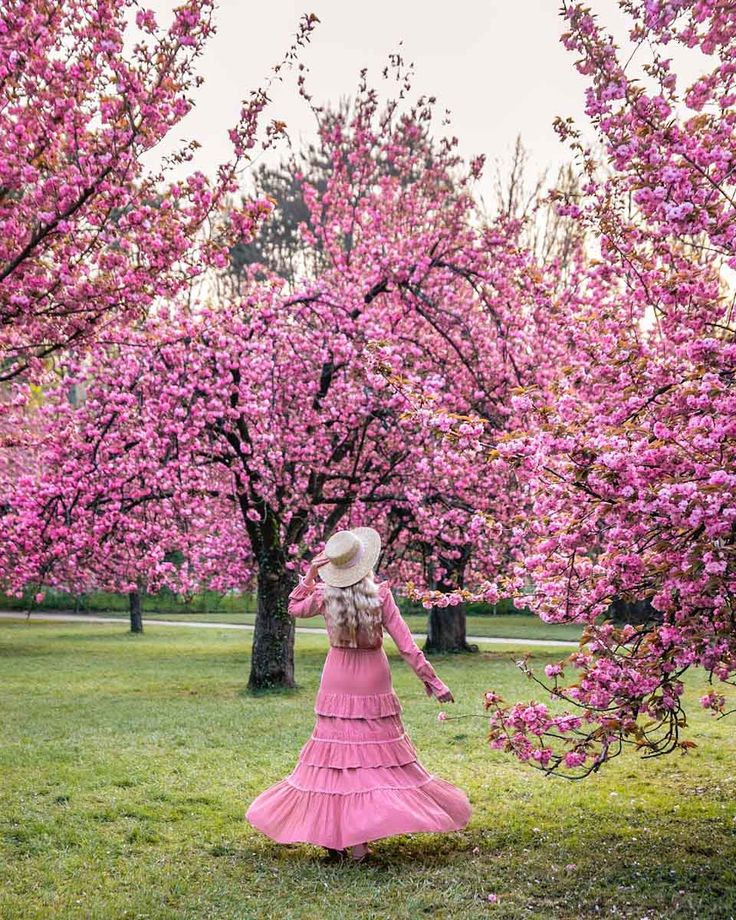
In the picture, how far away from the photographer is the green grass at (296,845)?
538 centimetres

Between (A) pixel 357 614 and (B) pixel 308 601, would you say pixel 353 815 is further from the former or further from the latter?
(B) pixel 308 601

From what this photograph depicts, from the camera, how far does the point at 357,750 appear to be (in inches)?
239

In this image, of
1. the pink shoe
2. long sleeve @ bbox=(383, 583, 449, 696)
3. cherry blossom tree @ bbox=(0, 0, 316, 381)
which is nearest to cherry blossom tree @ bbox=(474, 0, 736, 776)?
long sleeve @ bbox=(383, 583, 449, 696)

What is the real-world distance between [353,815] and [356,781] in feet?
→ 0.71

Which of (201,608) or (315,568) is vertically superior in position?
(315,568)

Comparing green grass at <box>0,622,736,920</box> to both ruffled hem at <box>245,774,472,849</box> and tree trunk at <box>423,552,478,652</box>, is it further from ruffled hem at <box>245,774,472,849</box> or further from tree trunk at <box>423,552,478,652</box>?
tree trunk at <box>423,552,478,652</box>

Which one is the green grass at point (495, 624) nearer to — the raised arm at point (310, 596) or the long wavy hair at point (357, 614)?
the raised arm at point (310, 596)

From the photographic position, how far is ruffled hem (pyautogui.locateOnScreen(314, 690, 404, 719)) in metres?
6.18

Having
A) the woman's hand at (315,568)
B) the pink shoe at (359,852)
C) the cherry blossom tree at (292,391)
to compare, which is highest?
the cherry blossom tree at (292,391)

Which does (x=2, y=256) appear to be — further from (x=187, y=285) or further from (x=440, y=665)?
(x=440, y=665)

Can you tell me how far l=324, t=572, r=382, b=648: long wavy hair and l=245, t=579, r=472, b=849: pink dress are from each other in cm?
8

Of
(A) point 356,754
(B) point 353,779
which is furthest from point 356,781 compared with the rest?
(A) point 356,754

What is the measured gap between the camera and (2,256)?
22.0ft

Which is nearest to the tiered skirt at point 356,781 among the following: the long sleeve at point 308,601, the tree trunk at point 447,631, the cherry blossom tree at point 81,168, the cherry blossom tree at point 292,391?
the long sleeve at point 308,601
